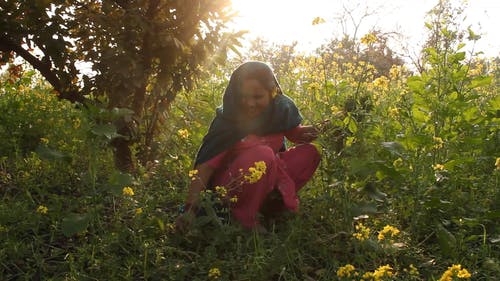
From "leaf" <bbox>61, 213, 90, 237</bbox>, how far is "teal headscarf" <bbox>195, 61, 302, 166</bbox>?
63 cm

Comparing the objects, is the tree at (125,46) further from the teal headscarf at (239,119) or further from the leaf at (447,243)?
the leaf at (447,243)

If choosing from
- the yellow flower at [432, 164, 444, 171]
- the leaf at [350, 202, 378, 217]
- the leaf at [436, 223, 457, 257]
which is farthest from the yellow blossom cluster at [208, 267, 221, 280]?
the yellow flower at [432, 164, 444, 171]

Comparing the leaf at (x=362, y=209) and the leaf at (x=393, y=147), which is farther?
the leaf at (x=393, y=147)

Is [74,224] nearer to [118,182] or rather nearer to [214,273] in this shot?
[118,182]

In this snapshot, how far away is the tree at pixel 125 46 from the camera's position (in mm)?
3059

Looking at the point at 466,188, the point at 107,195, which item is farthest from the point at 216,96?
the point at 466,188

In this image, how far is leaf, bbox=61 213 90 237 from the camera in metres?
2.09

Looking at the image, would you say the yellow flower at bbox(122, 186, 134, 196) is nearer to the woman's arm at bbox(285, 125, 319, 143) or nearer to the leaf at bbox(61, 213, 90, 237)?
the leaf at bbox(61, 213, 90, 237)

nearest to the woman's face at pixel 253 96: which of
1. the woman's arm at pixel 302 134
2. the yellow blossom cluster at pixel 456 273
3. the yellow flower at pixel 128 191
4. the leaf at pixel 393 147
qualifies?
the woman's arm at pixel 302 134

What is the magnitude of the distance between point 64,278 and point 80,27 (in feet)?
5.77

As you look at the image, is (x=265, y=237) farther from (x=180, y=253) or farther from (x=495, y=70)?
(x=495, y=70)

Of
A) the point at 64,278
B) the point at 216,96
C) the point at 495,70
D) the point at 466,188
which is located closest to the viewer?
the point at 64,278

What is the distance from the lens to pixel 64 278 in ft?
6.71

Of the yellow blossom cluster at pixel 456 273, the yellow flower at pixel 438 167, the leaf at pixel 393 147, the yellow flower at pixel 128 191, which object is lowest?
the yellow blossom cluster at pixel 456 273
